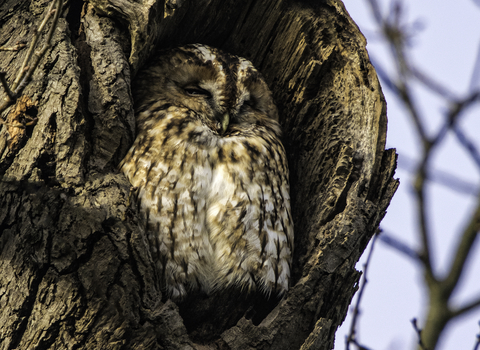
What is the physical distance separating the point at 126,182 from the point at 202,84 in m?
0.85

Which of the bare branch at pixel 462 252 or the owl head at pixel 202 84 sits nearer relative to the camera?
the bare branch at pixel 462 252

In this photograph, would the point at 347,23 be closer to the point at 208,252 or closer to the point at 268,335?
the point at 208,252

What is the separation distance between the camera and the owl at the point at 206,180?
6.52 feet

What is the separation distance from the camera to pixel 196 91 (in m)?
2.47

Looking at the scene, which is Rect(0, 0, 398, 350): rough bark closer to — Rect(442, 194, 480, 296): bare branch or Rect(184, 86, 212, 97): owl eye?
Rect(184, 86, 212, 97): owl eye

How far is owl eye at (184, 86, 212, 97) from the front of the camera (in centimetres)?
245

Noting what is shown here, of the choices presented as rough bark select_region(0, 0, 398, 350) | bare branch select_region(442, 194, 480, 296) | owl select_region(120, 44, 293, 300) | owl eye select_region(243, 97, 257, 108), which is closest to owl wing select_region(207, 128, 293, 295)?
owl select_region(120, 44, 293, 300)

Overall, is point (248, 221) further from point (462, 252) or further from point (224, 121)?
point (462, 252)

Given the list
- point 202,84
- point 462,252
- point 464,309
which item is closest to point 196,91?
point 202,84

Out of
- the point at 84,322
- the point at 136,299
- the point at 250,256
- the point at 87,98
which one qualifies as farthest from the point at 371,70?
the point at 84,322

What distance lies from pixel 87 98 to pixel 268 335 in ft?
3.59

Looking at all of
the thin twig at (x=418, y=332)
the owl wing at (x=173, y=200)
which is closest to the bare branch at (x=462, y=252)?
the thin twig at (x=418, y=332)

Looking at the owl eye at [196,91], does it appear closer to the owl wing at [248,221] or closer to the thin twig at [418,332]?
the owl wing at [248,221]

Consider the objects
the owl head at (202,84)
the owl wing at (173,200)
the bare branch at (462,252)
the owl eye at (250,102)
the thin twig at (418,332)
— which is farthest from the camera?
the owl eye at (250,102)
